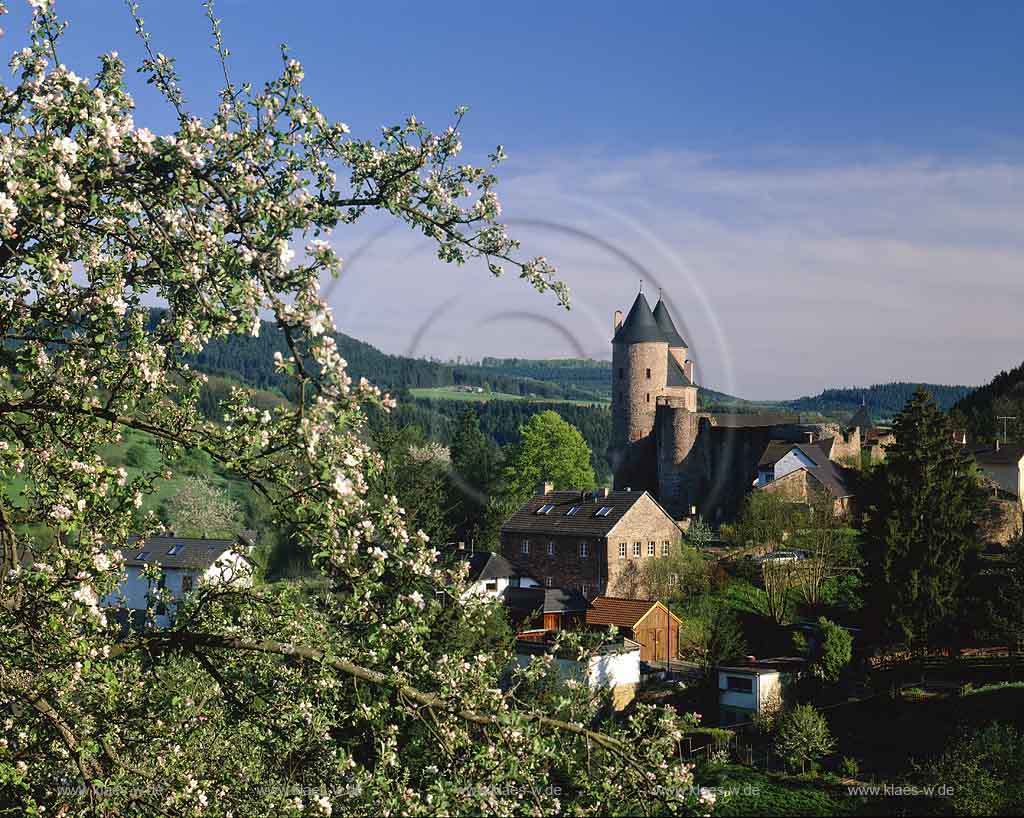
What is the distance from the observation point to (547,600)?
39.9 meters

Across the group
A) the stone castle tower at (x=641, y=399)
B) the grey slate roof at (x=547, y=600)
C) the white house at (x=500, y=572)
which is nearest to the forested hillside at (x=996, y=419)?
the stone castle tower at (x=641, y=399)

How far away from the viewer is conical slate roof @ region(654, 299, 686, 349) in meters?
63.7

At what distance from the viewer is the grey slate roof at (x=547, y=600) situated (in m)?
39.5

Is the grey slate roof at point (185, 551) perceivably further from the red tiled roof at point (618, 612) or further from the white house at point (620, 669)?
the white house at point (620, 669)

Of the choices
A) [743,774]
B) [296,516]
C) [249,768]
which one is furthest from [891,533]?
[296,516]

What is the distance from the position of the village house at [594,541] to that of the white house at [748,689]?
1204cm

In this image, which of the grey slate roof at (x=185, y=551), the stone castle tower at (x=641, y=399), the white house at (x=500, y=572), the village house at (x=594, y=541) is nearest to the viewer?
the grey slate roof at (x=185, y=551)

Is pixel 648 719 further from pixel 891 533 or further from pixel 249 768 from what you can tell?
pixel 891 533

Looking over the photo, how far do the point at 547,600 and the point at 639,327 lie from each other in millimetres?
24780

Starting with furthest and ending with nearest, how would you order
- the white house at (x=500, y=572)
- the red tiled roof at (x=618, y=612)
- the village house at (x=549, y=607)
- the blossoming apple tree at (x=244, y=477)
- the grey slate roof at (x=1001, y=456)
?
the grey slate roof at (x=1001, y=456), the white house at (x=500, y=572), the village house at (x=549, y=607), the red tiled roof at (x=618, y=612), the blossoming apple tree at (x=244, y=477)

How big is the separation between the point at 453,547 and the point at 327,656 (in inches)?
1806

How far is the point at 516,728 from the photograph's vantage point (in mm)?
4773

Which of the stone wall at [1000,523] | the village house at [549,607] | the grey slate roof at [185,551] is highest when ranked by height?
the stone wall at [1000,523]

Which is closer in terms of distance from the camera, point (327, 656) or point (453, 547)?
point (327, 656)
